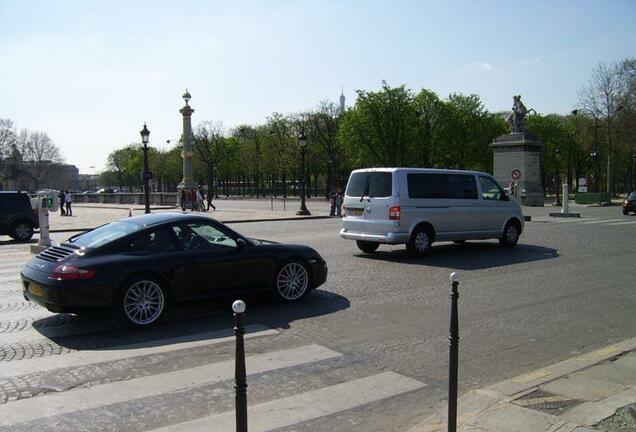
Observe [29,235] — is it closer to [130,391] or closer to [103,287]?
[103,287]

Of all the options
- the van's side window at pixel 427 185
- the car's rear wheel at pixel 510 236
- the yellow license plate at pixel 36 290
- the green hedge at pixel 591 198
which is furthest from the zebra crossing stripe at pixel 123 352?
the green hedge at pixel 591 198

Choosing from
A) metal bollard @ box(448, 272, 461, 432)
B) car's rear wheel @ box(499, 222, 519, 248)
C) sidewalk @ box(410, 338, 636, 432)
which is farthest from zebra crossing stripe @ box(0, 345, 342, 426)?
car's rear wheel @ box(499, 222, 519, 248)

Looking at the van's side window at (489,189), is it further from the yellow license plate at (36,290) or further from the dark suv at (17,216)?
the dark suv at (17,216)

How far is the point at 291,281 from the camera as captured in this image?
928 centimetres

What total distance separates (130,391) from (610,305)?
7178 millimetres

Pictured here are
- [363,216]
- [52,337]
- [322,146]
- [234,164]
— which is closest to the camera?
[52,337]

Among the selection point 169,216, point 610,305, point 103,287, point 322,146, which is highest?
point 322,146

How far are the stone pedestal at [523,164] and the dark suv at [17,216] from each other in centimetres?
3523

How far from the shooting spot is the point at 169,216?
8570 mm

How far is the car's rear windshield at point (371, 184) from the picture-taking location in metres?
14.3

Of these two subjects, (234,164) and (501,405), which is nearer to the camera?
(501,405)

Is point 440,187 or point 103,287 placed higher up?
point 440,187

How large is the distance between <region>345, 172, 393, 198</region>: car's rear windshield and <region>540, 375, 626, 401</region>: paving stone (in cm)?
900

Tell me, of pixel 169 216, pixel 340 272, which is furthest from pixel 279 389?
pixel 340 272
